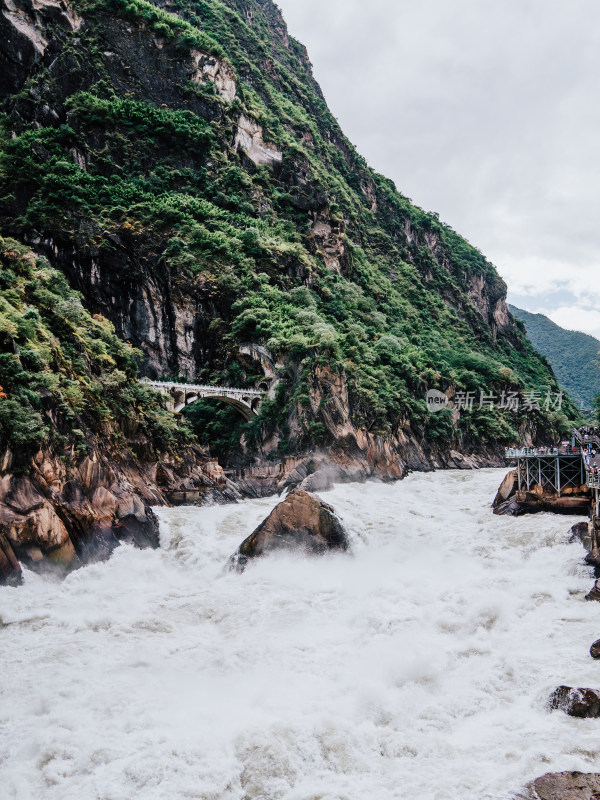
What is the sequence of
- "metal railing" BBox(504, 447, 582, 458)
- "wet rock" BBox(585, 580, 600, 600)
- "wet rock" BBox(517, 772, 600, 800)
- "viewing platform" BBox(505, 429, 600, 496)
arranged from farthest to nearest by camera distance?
"metal railing" BBox(504, 447, 582, 458)
"viewing platform" BBox(505, 429, 600, 496)
"wet rock" BBox(585, 580, 600, 600)
"wet rock" BBox(517, 772, 600, 800)

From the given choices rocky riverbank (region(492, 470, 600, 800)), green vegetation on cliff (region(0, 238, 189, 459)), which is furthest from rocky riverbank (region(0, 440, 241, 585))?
rocky riverbank (region(492, 470, 600, 800))

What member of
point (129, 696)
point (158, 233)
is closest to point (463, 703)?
point (129, 696)

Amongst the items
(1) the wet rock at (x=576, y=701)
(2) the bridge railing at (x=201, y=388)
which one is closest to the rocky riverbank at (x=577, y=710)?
(1) the wet rock at (x=576, y=701)

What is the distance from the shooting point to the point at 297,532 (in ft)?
73.5

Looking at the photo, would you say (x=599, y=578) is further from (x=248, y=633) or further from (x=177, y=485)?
(x=177, y=485)

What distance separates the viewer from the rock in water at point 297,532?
21797mm

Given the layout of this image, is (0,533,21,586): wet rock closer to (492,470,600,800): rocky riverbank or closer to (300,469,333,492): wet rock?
(492,470,600,800): rocky riverbank

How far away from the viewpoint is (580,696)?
11.4 metres

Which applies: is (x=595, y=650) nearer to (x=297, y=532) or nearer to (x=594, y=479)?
(x=297, y=532)

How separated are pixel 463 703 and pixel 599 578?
9.10 m

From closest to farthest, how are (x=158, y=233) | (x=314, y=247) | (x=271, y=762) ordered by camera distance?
(x=271, y=762), (x=158, y=233), (x=314, y=247)

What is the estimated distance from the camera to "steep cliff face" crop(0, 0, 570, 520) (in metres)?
50.4

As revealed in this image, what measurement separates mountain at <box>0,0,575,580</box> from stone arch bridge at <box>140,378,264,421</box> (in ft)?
5.05

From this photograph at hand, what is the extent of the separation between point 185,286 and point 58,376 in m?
33.2
